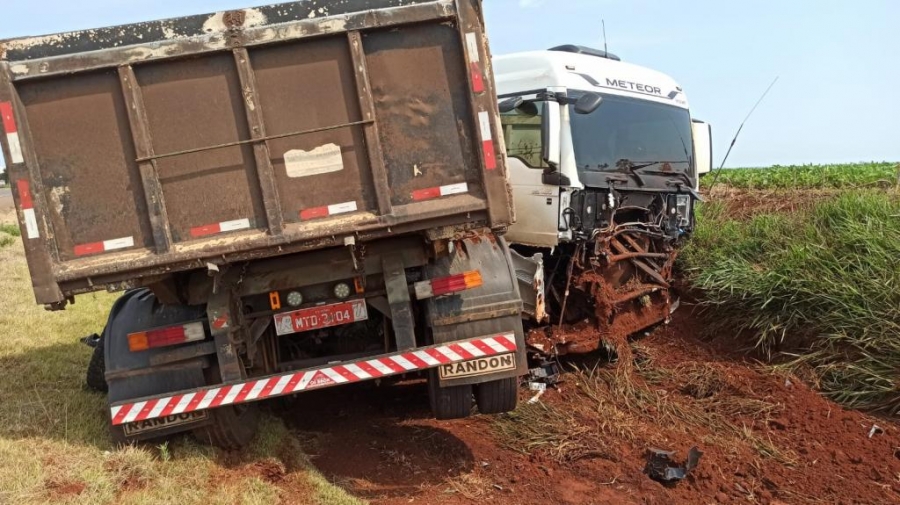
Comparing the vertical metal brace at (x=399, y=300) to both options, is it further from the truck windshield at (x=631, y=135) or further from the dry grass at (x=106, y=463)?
the truck windshield at (x=631, y=135)

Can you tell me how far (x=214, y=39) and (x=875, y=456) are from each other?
4716mm

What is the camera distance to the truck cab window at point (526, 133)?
253 inches

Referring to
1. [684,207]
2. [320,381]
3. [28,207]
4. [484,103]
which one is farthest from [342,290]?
[684,207]

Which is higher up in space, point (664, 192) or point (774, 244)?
point (664, 192)

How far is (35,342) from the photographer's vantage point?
7.57 meters

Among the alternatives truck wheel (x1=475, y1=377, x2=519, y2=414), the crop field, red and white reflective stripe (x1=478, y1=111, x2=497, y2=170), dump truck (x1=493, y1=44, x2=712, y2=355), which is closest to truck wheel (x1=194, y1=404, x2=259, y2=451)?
truck wheel (x1=475, y1=377, x2=519, y2=414)

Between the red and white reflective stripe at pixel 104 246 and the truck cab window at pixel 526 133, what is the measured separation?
3.58 metres

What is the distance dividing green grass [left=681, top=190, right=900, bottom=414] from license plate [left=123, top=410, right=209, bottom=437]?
454 cm

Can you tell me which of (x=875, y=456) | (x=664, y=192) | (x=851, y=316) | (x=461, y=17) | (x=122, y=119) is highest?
(x=461, y=17)

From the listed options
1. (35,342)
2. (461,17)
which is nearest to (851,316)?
(461,17)

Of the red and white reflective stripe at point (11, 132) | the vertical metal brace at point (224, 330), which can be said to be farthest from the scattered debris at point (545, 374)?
the red and white reflective stripe at point (11, 132)

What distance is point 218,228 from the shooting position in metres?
3.88

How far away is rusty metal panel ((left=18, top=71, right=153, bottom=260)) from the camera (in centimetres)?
372

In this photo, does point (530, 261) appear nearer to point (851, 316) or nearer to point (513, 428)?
point (513, 428)
